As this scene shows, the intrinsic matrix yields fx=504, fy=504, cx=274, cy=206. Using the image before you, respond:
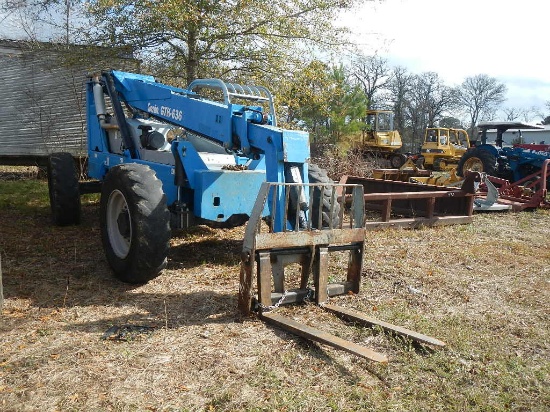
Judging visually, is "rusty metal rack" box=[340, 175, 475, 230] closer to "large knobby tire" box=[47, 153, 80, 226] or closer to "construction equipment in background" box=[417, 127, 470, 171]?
"large knobby tire" box=[47, 153, 80, 226]

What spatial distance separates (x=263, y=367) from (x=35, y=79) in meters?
14.2

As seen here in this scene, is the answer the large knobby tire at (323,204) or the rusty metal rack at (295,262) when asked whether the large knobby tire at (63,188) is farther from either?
the rusty metal rack at (295,262)

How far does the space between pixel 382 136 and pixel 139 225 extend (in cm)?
2326

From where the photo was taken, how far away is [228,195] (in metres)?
5.23

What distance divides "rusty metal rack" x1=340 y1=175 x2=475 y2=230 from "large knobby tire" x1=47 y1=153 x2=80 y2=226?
4.06m

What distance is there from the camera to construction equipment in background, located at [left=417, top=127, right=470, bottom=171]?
77.2 ft

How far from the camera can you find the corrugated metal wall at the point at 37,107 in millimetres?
14336

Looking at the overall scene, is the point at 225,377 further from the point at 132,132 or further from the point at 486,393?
the point at 132,132

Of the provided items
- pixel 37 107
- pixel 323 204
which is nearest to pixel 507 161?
pixel 323 204

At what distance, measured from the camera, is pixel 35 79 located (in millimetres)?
14641

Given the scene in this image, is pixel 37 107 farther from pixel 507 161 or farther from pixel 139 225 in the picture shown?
pixel 507 161

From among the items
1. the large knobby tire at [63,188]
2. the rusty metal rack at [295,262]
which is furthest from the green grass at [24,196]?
the rusty metal rack at [295,262]

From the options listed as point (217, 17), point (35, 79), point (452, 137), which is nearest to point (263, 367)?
point (217, 17)

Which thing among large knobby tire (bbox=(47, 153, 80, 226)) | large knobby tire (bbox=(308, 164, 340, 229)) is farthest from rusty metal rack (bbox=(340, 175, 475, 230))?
large knobby tire (bbox=(47, 153, 80, 226))
